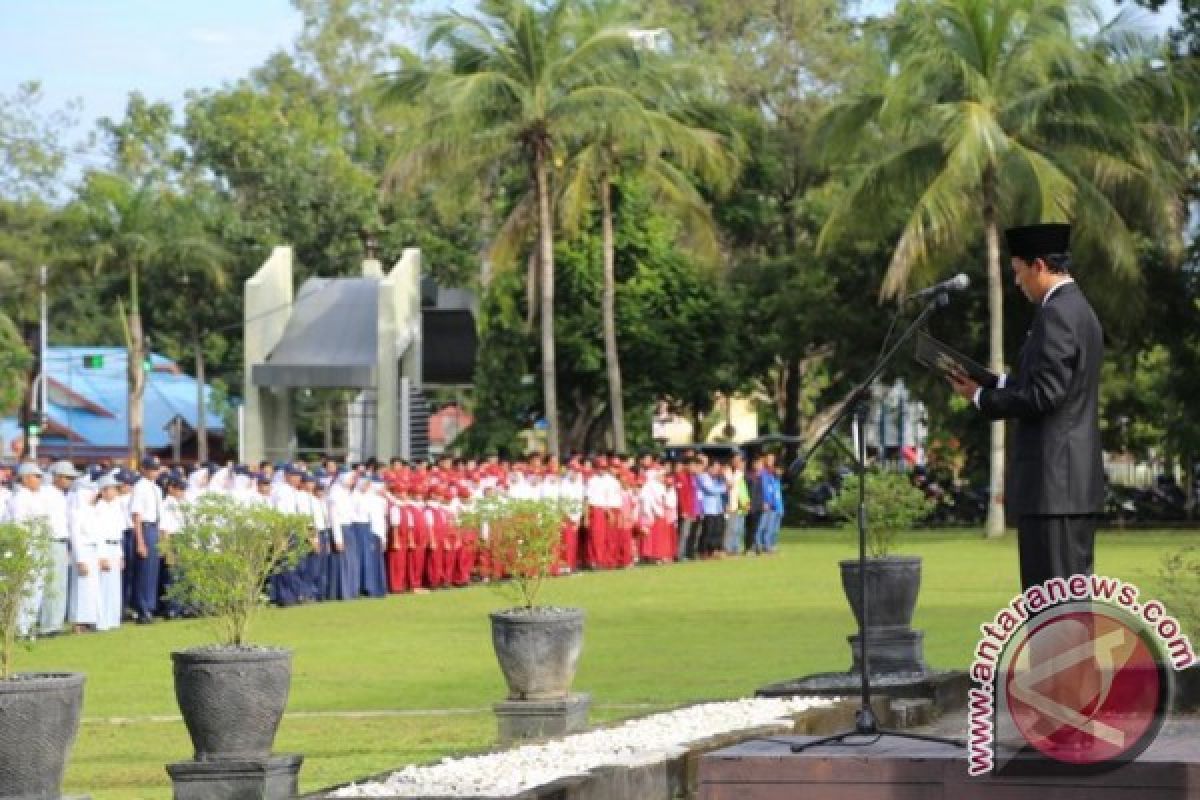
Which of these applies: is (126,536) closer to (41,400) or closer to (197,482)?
(197,482)

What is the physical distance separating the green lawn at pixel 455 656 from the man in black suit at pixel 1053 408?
4450 millimetres

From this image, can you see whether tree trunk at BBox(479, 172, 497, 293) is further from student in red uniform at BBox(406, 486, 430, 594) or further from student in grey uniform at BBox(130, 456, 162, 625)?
student in grey uniform at BBox(130, 456, 162, 625)

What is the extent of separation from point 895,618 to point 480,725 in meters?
2.91

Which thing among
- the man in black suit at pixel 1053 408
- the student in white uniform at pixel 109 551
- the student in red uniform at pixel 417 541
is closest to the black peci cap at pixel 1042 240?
the man in black suit at pixel 1053 408

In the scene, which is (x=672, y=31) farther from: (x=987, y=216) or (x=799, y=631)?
(x=799, y=631)

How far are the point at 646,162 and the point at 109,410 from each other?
25.2m

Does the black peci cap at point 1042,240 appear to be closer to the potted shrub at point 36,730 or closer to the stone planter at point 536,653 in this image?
the potted shrub at point 36,730

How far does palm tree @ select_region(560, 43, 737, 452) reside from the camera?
43.6 m

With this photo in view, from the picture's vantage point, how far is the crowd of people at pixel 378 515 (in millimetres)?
25469

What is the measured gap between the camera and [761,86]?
200ft

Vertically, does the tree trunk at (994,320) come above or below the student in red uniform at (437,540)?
above

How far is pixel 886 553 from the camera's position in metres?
18.0

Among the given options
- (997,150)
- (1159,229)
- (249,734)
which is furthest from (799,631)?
(1159,229)
